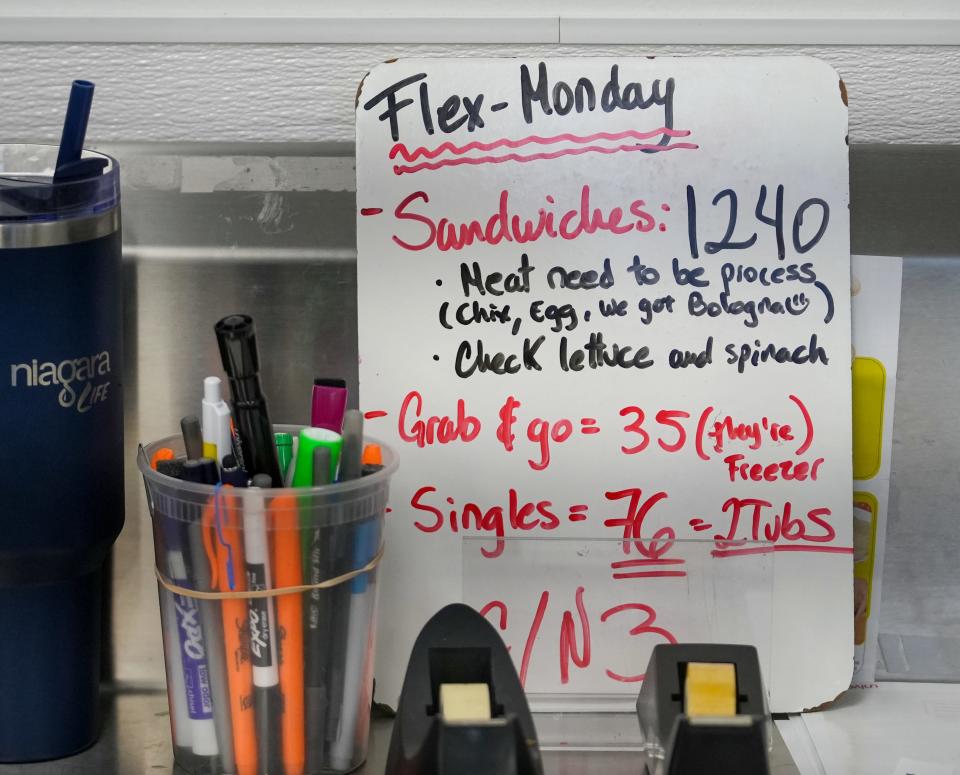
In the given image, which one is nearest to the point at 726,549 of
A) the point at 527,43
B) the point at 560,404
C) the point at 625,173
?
the point at 560,404

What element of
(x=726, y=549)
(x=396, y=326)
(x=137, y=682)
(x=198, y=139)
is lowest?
(x=137, y=682)

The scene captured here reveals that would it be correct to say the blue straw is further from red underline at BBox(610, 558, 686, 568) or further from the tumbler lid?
red underline at BBox(610, 558, 686, 568)

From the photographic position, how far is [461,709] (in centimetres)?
63

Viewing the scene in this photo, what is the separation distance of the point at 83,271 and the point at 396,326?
0.19 m

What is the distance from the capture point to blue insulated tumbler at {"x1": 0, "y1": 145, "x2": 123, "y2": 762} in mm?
668

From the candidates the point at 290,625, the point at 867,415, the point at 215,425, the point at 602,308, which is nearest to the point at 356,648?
the point at 290,625

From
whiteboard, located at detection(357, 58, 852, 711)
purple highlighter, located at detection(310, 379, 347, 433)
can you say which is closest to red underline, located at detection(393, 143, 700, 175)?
whiteboard, located at detection(357, 58, 852, 711)

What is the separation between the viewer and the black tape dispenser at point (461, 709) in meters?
0.60

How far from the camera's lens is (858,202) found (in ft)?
2.69

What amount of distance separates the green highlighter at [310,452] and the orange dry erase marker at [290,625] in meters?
0.02

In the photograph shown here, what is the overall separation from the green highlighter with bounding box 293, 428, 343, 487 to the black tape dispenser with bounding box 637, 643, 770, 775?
21cm

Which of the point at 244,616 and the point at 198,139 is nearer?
the point at 244,616

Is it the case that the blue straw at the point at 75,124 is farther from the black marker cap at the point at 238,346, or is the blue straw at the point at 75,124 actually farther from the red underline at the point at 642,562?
the red underline at the point at 642,562

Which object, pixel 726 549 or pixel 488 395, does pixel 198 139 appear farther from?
pixel 726 549
